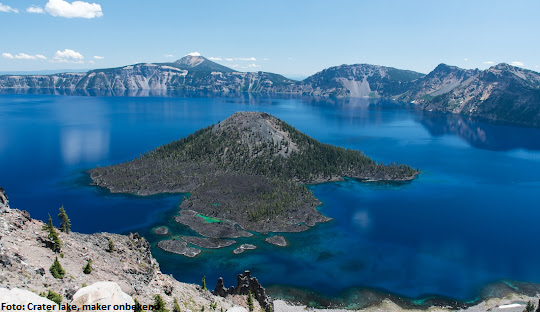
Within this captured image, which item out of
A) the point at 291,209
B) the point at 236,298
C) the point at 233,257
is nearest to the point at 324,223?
the point at 291,209

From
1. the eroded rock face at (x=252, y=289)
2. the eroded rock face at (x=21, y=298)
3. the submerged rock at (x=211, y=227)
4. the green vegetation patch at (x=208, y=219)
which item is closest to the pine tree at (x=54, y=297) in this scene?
the eroded rock face at (x=21, y=298)

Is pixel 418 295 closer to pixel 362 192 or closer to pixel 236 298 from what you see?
pixel 236 298

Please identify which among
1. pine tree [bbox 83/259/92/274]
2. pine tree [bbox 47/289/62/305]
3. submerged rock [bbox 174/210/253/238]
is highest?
pine tree [bbox 47/289/62/305]

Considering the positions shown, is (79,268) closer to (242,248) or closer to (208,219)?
(242,248)

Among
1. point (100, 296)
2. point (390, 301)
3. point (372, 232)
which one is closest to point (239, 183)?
point (372, 232)

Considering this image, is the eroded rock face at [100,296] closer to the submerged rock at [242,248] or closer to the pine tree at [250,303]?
the pine tree at [250,303]

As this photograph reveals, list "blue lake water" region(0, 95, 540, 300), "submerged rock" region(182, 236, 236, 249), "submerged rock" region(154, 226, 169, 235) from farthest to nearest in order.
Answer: "submerged rock" region(154, 226, 169, 235)
"submerged rock" region(182, 236, 236, 249)
"blue lake water" region(0, 95, 540, 300)

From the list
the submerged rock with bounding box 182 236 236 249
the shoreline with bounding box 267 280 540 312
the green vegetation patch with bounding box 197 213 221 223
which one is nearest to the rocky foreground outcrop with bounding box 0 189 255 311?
the shoreline with bounding box 267 280 540 312

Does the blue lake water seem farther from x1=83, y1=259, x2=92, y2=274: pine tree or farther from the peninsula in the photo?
x1=83, y1=259, x2=92, y2=274: pine tree
